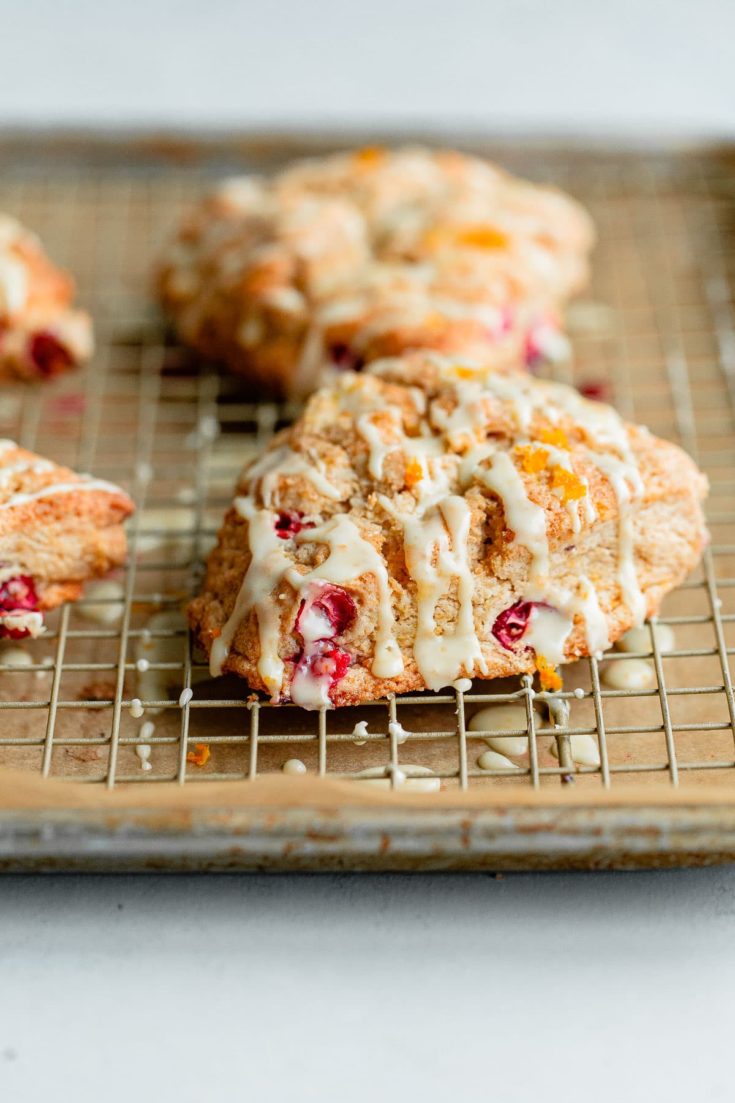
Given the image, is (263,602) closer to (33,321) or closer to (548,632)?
(548,632)

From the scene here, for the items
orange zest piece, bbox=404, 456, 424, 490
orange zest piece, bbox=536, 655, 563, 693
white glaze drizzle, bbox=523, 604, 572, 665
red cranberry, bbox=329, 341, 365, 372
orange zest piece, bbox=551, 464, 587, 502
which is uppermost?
orange zest piece, bbox=551, 464, 587, 502

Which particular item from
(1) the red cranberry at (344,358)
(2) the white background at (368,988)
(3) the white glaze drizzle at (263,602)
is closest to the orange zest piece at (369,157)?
(1) the red cranberry at (344,358)

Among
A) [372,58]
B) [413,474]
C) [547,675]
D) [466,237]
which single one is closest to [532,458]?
[413,474]

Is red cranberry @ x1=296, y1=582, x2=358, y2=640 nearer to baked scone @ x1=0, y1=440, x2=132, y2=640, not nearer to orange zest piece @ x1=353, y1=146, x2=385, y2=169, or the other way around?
baked scone @ x1=0, y1=440, x2=132, y2=640

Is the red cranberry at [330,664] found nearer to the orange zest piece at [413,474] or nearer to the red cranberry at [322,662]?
the red cranberry at [322,662]

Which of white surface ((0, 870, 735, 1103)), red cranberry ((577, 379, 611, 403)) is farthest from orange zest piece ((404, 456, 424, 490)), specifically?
red cranberry ((577, 379, 611, 403))

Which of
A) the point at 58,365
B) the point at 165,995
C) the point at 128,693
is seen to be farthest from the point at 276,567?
the point at 58,365

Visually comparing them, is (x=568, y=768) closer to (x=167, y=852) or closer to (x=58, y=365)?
(x=167, y=852)
